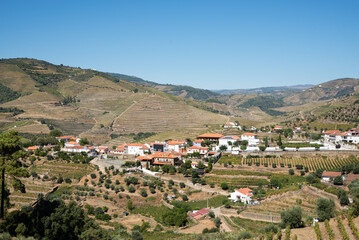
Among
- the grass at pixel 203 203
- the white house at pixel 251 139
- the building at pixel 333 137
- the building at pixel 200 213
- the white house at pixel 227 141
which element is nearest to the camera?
the building at pixel 200 213

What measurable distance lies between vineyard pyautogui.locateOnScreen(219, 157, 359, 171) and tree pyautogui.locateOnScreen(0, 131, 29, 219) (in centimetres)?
3740

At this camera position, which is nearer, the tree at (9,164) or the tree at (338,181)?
the tree at (9,164)

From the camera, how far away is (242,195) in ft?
141

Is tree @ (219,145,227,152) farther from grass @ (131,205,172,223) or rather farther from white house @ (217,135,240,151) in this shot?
grass @ (131,205,172,223)

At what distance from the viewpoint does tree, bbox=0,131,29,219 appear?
23547 mm

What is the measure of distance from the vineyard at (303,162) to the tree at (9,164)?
123 feet

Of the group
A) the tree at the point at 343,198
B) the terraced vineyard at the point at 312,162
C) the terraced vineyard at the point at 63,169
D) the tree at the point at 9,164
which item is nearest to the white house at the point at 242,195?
the tree at the point at 343,198

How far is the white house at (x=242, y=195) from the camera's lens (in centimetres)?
4245

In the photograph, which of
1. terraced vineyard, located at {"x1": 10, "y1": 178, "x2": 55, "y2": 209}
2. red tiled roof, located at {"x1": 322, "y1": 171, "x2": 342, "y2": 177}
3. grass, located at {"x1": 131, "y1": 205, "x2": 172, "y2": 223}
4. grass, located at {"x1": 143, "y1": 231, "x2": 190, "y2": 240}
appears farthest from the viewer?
red tiled roof, located at {"x1": 322, "y1": 171, "x2": 342, "y2": 177}

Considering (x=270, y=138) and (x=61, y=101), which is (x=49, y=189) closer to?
(x=270, y=138)

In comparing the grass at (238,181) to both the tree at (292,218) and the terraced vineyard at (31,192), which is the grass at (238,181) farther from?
the terraced vineyard at (31,192)

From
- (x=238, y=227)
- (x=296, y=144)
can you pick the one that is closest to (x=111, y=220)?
(x=238, y=227)

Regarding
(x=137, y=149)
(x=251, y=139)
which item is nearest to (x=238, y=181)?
(x=251, y=139)

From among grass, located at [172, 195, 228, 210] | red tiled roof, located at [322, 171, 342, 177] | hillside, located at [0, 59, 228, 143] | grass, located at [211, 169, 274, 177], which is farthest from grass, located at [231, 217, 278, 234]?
hillside, located at [0, 59, 228, 143]
